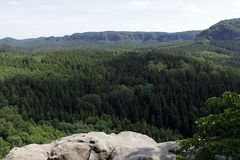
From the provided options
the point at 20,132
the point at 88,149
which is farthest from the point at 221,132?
the point at 20,132

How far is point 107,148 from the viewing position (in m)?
40.9

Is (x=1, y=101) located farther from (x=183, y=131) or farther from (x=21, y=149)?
(x=21, y=149)

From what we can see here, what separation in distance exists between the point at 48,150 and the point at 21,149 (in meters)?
2.87

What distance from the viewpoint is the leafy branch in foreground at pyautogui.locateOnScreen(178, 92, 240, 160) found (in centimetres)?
2169

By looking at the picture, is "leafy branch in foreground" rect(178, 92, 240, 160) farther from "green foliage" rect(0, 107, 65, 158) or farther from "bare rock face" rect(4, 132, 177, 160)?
"green foliage" rect(0, 107, 65, 158)

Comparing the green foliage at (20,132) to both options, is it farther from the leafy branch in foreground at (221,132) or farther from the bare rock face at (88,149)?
the leafy branch in foreground at (221,132)

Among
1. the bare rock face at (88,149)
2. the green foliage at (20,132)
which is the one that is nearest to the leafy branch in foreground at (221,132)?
the bare rock face at (88,149)

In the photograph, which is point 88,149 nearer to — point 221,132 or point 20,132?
point 221,132

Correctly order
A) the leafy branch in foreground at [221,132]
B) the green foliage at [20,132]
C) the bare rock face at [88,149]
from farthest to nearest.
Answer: the green foliage at [20,132] < the bare rock face at [88,149] < the leafy branch in foreground at [221,132]

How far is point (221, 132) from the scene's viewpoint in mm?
23922

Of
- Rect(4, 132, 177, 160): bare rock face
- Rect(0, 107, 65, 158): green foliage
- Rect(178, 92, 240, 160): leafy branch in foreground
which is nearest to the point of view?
Rect(178, 92, 240, 160): leafy branch in foreground

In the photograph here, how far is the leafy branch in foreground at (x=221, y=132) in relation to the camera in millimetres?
21688

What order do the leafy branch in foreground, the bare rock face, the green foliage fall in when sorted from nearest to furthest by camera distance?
1. the leafy branch in foreground
2. the bare rock face
3. the green foliage

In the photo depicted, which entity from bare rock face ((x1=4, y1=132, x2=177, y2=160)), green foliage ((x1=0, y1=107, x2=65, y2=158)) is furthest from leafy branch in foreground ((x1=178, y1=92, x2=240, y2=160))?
green foliage ((x1=0, y1=107, x2=65, y2=158))
